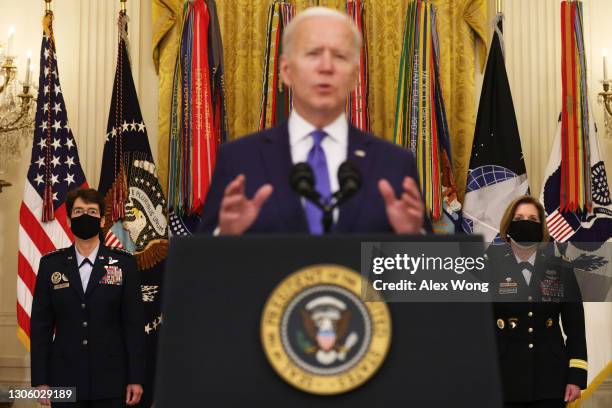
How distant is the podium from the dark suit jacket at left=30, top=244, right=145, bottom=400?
2.89 metres

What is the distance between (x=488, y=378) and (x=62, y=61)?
5.92 meters

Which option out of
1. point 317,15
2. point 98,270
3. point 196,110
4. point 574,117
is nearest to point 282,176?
point 317,15

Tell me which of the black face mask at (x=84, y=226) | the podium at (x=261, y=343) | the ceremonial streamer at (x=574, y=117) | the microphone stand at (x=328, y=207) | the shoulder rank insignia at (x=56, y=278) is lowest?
the podium at (x=261, y=343)

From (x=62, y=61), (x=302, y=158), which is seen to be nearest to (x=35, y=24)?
(x=62, y=61)

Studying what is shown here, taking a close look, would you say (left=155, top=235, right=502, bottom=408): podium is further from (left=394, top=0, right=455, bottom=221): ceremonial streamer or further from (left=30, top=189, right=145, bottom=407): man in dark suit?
(left=394, top=0, right=455, bottom=221): ceremonial streamer

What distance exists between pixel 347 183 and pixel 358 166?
5.8 inches

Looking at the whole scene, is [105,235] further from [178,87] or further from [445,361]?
[445,361]

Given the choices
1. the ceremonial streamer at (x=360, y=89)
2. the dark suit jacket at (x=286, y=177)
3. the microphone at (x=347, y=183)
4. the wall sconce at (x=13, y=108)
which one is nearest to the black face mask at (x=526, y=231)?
the ceremonial streamer at (x=360, y=89)

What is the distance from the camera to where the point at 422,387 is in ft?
6.01

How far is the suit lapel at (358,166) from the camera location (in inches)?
82.8

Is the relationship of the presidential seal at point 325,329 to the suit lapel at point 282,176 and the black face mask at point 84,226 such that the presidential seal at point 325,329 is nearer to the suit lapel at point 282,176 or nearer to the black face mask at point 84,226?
the suit lapel at point 282,176

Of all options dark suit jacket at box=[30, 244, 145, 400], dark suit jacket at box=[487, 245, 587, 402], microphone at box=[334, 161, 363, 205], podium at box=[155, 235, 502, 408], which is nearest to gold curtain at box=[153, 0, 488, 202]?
dark suit jacket at box=[487, 245, 587, 402]

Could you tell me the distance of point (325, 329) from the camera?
1.81 m

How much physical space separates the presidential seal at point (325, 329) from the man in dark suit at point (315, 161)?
0.97 ft
